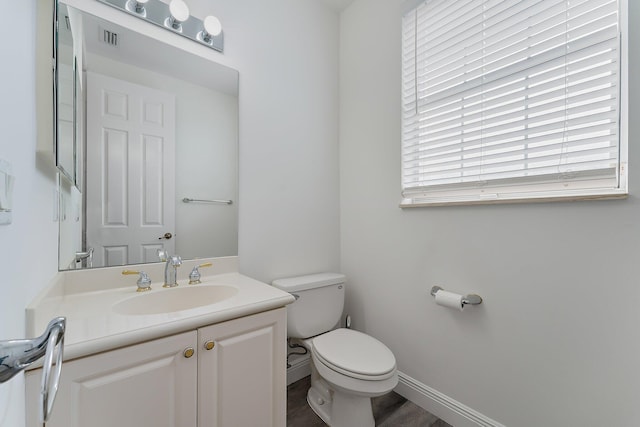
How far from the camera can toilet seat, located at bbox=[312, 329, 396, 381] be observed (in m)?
1.21

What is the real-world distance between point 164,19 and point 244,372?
65.2 inches

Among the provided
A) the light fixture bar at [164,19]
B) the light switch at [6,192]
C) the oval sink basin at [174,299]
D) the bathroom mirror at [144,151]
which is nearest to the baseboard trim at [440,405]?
the oval sink basin at [174,299]

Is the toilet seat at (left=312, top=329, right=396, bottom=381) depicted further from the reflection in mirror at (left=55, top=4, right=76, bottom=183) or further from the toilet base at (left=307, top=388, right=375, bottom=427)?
the reflection in mirror at (left=55, top=4, right=76, bottom=183)

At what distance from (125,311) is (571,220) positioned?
1.80 meters

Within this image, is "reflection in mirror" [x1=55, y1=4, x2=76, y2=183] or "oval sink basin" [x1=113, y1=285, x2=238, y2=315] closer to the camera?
"reflection in mirror" [x1=55, y1=4, x2=76, y2=183]

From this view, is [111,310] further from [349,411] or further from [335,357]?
[349,411]

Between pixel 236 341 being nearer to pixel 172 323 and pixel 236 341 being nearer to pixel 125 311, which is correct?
pixel 172 323

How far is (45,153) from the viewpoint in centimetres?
74

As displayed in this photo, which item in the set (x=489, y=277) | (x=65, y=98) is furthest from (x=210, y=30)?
(x=489, y=277)

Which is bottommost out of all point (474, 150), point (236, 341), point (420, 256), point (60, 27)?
point (236, 341)

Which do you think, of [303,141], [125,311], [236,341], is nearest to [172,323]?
[236,341]

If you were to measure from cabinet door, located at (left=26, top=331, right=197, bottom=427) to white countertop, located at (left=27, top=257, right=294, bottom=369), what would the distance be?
0.04 meters

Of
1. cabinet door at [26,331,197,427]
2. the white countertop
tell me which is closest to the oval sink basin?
the white countertop

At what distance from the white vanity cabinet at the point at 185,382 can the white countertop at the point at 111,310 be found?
0.13 ft
